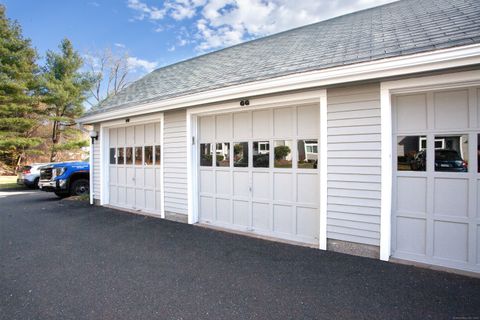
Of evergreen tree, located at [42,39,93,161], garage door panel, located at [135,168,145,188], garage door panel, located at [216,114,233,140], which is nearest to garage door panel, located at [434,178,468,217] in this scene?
garage door panel, located at [216,114,233,140]

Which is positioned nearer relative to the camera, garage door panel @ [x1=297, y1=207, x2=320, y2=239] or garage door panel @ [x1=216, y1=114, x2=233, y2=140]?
garage door panel @ [x1=297, y1=207, x2=320, y2=239]

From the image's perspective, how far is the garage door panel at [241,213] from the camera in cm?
500

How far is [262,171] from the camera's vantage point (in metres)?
4.80

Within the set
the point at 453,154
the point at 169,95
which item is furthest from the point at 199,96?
the point at 453,154

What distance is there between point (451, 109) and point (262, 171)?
2881 mm

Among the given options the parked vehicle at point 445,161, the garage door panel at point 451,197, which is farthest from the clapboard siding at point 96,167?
the garage door panel at point 451,197

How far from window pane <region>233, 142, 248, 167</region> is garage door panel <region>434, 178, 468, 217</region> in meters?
3.00

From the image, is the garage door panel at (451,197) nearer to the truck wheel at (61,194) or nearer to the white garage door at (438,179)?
the white garage door at (438,179)

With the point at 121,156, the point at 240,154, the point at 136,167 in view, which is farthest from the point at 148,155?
the point at 240,154

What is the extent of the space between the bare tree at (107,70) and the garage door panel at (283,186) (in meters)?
22.5

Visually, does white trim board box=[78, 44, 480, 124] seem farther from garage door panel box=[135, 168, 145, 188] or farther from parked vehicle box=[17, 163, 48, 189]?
parked vehicle box=[17, 163, 48, 189]

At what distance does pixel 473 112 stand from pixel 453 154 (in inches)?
21.4

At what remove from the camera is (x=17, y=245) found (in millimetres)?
4496

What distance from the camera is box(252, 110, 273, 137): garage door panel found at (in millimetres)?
4719
